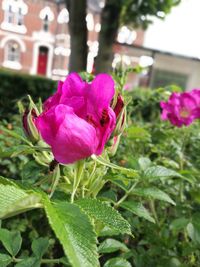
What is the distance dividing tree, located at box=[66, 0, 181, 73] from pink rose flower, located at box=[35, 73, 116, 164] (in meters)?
4.50

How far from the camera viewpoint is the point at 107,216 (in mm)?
441

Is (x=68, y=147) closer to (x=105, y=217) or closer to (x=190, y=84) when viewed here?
(x=105, y=217)

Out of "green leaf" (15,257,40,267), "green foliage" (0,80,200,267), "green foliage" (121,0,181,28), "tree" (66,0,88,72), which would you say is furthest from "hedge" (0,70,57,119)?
"green leaf" (15,257,40,267)

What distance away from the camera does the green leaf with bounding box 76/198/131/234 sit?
1.43 feet

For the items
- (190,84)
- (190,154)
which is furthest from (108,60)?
(190,84)

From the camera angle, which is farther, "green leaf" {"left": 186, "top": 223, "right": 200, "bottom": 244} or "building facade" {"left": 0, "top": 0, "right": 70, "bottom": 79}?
"building facade" {"left": 0, "top": 0, "right": 70, "bottom": 79}

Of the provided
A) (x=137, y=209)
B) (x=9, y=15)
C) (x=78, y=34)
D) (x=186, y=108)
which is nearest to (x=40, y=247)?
(x=137, y=209)

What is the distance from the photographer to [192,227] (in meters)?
0.87

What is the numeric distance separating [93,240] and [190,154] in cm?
121

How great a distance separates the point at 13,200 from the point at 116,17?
18.9ft

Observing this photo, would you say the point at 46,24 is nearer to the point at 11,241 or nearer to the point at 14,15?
the point at 14,15

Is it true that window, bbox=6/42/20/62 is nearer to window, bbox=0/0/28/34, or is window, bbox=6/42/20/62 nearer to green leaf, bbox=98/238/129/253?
window, bbox=0/0/28/34

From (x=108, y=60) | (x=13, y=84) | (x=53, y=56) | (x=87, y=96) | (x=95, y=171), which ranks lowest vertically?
(x=53, y=56)

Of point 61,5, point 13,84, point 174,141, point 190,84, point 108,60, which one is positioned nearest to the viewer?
point 174,141
